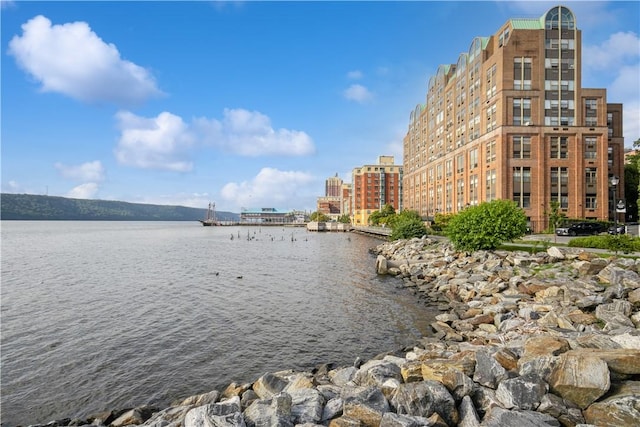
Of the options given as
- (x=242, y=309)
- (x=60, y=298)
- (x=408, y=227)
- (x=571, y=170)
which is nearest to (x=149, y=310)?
(x=242, y=309)

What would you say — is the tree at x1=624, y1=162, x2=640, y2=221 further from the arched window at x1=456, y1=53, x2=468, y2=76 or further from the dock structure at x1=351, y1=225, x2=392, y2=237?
the dock structure at x1=351, y1=225, x2=392, y2=237

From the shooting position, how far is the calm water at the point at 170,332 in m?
13.0

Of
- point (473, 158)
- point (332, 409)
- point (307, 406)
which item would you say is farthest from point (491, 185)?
point (307, 406)

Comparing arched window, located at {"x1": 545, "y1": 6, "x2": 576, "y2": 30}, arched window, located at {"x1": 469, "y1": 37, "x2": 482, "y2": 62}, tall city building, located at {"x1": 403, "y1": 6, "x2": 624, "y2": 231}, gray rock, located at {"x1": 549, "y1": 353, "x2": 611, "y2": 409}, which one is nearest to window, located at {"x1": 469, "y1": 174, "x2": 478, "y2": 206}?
tall city building, located at {"x1": 403, "y1": 6, "x2": 624, "y2": 231}

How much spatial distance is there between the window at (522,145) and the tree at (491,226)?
32354mm

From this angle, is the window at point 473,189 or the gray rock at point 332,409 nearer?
the gray rock at point 332,409

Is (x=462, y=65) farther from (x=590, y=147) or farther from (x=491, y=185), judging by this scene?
(x=590, y=147)

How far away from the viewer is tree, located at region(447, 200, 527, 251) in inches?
1259

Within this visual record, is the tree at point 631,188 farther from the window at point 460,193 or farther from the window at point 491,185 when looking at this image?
the window at point 460,193

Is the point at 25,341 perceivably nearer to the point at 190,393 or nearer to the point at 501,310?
the point at 190,393

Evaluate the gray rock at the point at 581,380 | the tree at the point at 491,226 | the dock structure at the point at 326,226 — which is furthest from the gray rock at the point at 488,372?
the dock structure at the point at 326,226

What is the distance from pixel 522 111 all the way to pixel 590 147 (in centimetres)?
1319

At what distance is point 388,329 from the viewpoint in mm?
18969

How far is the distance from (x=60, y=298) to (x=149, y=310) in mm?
8957
